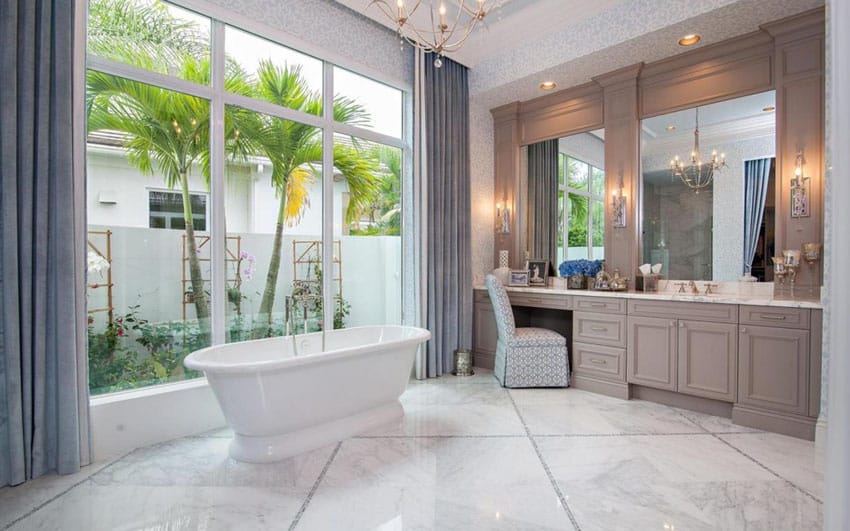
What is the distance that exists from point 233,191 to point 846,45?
10.9 ft

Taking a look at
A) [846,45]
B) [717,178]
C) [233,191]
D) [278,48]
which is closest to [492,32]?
[278,48]

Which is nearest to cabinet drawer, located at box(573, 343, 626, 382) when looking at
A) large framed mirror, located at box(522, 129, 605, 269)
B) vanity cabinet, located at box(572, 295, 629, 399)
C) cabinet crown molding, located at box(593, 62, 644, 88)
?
vanity cabinet, located at box(572, 295, 629, 399)

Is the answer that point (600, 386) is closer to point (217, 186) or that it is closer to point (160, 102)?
point (217, 186)

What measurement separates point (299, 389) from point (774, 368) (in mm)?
3018

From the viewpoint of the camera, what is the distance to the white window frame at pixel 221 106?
2.89 meters

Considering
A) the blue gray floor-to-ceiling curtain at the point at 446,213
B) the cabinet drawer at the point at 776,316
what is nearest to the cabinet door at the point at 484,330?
the blue gray floor-to-ceiling curtain at the point at 446,213

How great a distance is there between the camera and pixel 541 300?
4.23 meters

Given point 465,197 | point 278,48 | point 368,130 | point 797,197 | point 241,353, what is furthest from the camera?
point 465,197

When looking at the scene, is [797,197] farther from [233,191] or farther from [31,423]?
[31,423]

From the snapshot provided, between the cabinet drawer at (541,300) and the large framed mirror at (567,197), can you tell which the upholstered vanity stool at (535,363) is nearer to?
the cabinet drawer at (541,300)

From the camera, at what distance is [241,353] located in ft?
9.64

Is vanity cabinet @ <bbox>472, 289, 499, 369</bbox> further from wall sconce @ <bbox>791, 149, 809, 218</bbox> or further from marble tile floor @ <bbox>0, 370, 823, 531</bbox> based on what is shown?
wall sconce @ <bbox>791, 149, 809, 218</bbox>

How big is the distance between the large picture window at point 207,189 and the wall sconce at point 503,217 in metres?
1.66

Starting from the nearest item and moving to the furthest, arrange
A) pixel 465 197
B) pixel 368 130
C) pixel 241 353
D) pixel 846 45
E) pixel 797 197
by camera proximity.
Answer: pixel 846 45
pixel 241 353
pixel 797 197
pixel 368 130
pixel 465 197
